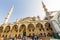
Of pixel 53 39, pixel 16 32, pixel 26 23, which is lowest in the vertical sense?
pixel 53 39

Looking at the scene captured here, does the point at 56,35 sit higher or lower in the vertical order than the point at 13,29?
lower

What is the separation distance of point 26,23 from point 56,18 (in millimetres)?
1837

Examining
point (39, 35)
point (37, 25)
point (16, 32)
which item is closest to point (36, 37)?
point (39, 35)

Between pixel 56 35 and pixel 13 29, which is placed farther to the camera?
pixel 13 29

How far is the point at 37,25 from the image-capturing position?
775 cm

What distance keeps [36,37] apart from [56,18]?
169 cm

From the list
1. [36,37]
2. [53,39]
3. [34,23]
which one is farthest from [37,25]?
[53,39]

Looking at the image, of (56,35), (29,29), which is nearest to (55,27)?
(56,35)

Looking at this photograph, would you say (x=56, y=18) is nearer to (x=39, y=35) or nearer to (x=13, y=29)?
(x=39, y=35)

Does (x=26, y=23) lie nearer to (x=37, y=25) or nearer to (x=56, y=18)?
(x=37, y=25)

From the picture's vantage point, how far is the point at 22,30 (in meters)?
7.82

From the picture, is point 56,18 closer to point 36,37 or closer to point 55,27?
point 55,27

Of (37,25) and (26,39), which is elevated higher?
(37,25)

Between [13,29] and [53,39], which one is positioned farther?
[13,29]
